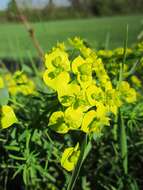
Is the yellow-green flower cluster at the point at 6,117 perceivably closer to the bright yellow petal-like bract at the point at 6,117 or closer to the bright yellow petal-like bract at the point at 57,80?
the bright yellow petal-like bract at the point at 6,117

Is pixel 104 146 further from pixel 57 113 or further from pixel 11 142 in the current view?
pixel 57 113

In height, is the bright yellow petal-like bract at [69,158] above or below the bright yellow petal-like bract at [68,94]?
below

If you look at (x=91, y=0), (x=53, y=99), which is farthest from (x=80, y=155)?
(x=91, y=0)

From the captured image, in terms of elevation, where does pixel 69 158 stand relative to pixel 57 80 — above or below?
below

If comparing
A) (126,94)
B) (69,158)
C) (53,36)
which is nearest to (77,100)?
(69,158)

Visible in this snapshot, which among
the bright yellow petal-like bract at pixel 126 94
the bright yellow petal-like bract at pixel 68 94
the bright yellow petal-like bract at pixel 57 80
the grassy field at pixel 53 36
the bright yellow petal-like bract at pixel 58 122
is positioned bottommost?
the bright yellow petal-like bract at pixel 58 122

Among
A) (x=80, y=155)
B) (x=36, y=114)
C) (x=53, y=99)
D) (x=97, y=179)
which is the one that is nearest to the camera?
(x=80, y=155)

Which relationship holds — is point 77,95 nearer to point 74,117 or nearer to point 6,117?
point 74,117

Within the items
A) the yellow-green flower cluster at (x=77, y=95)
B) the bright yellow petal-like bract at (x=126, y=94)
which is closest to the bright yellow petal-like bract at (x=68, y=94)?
the yellow-green flower cluster at (x=77, y=95)
